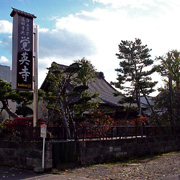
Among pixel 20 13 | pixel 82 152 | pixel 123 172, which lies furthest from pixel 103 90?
pixel 123 172

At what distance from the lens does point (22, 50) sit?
426 inches

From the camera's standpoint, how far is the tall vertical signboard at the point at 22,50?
10484 mm

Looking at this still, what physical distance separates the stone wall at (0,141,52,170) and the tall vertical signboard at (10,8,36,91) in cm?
246

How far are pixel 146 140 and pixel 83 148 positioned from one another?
14.6 feet

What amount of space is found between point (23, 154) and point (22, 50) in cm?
447

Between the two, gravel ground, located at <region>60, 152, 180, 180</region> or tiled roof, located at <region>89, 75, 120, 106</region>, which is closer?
gravel ground, located at <region>60, 152, 180, 180</region>

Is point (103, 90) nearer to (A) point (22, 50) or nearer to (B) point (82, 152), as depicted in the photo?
(A) point (22, 50)

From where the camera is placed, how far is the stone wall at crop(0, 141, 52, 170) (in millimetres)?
9016

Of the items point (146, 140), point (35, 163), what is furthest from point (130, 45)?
point (35, 163)

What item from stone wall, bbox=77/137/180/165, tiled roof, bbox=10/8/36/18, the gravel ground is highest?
tiled roof, bbox=10/8/36/18

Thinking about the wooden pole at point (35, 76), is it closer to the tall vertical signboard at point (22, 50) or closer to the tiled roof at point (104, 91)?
the tall vertical signboard at point (22, 50)

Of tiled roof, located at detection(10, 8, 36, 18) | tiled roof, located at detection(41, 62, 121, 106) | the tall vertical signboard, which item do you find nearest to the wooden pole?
the tall vertical signboard

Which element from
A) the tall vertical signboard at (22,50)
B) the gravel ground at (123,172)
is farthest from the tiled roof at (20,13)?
the gravel ground at (123,172)

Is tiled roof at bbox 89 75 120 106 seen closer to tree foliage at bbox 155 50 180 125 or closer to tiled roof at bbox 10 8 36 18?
tree foliage at bbox 155 50 180 125
